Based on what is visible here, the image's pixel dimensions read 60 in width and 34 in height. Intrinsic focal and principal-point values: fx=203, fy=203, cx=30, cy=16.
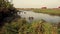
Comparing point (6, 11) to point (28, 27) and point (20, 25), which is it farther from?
point (28, 27)

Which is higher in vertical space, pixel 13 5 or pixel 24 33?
pixel 13 5

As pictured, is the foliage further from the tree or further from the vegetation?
the tree

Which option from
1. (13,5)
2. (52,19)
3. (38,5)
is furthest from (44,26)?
(13,5)

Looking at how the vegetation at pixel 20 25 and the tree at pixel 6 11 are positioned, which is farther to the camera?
the tree at pixel 6 11

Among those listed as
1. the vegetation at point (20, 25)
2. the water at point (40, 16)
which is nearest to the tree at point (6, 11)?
the vegetation at point (20, 25)

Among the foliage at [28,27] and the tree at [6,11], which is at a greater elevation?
the tree at [6,11]

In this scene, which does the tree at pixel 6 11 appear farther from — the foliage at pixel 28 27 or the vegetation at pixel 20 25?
the foliage at pixel 28 27

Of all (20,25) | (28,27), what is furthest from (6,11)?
(28,27)

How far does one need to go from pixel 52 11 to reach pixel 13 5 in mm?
577

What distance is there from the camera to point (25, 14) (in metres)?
2.93

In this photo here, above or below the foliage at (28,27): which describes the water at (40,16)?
above

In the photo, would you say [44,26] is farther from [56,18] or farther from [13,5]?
[13,5]

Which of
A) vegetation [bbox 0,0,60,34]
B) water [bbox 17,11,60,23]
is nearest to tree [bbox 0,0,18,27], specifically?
vegetation [bbox 0,0,60,34]

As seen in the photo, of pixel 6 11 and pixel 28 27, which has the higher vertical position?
pixel 6 11
